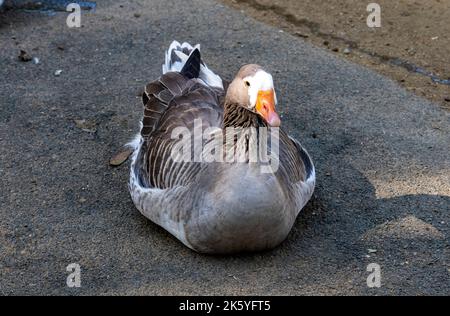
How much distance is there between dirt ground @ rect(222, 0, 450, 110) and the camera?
21.0 feet

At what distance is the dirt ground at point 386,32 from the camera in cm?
641

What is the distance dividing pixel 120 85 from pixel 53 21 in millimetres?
1619

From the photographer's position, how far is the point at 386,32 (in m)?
7.14

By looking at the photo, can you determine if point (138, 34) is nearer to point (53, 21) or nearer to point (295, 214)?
point (53, 21)

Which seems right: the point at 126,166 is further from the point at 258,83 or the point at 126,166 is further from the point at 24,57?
the point at 24,57

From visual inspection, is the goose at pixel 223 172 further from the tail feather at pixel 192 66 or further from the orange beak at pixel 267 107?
the tail feather at pixel 192 66

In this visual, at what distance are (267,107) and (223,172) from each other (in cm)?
44

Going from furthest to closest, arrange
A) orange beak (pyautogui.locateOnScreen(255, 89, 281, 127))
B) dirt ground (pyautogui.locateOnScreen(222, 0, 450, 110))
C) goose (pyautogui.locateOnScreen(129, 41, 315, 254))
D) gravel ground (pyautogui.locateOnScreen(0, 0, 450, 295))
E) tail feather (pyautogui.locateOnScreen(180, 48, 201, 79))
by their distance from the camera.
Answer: dirt ground (pyautogui.locateOnScreen(222, 0, 450, 110)) → tail feather (pyautogui.locateOnScreen(180, 48, 201, 79)) → gravel ground (pyautogui.locateOnScreen(0, 0, 450, 295)) → goose (pyautogui.locateOnScreen(129, 41, 315, 254)) → orange beak (pyautogui.locateOnScreen(255, 89, 281, 127))

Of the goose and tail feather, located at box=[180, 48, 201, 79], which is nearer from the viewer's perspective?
the goose

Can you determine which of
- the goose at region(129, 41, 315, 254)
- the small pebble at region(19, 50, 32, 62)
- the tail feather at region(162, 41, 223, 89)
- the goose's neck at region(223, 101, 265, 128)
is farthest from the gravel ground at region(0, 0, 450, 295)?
the goose's neck at region(223, 101, 265, 128)

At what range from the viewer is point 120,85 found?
6.11 m

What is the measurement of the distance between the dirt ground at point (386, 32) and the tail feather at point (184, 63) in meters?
1.92

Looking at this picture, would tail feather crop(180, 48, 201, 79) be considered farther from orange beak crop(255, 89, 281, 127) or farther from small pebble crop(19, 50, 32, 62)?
small pebble crop(19, 50, 32, 62)
